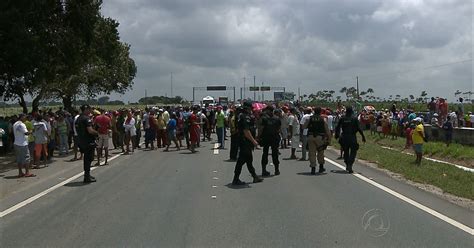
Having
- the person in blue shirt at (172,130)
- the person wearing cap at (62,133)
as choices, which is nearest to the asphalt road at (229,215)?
the person wearing cap at (62,133)

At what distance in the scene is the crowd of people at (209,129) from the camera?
42.8 feet

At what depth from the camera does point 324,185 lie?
1185cm

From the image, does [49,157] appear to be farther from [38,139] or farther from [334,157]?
[334,157]

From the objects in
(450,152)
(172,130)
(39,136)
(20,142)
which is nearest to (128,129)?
(172,130)

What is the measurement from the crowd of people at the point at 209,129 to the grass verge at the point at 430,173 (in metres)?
0.85

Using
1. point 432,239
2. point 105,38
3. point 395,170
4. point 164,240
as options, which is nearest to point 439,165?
point 395,170

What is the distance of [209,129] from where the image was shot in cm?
2744

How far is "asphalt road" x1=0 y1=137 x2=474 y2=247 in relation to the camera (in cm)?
705

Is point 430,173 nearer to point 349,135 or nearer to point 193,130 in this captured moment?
point 349,135

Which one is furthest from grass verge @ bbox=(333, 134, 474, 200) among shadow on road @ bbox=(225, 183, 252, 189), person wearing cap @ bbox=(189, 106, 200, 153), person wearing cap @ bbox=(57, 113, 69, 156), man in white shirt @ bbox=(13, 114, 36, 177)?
person wearing cap @ bbox=(57, 113, 69, 156)

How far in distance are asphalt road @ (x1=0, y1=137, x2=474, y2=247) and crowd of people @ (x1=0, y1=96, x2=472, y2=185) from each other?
963 mm

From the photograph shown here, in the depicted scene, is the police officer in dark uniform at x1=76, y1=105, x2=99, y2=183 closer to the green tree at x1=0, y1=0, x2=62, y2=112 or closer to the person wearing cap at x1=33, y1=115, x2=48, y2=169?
the person wearing cap at x1=33, y1=115, x2=48, y2=169

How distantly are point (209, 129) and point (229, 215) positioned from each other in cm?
1892

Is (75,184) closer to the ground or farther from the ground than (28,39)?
closer to the ground
